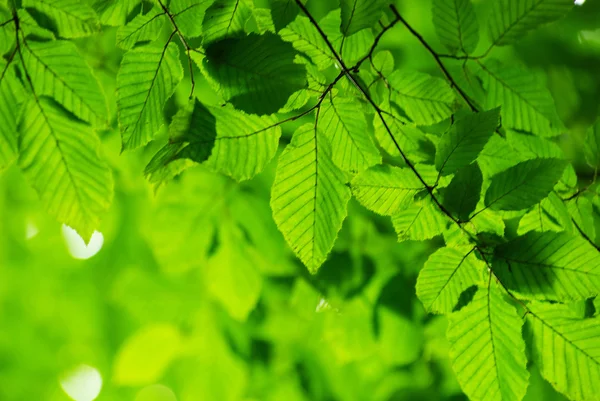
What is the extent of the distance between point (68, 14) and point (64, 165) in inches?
9.2

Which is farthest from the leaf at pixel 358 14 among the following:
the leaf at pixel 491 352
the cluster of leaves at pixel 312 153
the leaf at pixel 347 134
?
the leaf at pixel 491 352

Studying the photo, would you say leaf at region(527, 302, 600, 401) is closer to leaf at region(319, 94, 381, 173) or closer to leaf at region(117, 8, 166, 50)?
leaf at region(319, 94, 381, 173)

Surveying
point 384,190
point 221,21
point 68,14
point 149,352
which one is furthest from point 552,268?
point 149,352

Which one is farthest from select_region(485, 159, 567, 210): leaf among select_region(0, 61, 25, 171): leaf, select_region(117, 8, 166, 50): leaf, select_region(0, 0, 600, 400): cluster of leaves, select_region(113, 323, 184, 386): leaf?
select_region(113, 323, 184, 386): leaf

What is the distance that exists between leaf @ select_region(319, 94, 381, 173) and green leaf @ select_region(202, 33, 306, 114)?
12 centimetres

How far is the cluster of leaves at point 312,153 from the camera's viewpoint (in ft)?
2.08

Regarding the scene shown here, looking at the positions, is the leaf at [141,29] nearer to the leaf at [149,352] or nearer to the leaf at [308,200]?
the leaf at [308,200]

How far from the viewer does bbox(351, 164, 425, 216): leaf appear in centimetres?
70

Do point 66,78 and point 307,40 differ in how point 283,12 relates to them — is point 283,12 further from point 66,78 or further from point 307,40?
point 66,78

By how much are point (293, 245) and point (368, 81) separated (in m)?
0.36

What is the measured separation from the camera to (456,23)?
812mm

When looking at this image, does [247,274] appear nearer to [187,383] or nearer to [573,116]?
[187,383]

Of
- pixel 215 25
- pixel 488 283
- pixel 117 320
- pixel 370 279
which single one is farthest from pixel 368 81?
pixel 117 320

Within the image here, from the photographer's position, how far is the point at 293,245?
0.65 meters
